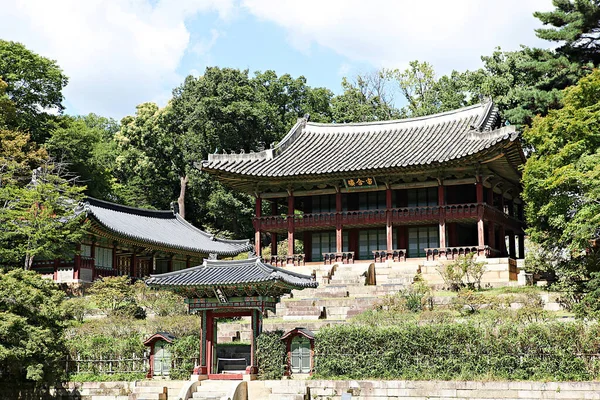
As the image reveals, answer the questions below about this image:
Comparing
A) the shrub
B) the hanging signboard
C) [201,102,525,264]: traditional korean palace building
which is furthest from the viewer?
the hanging signboard

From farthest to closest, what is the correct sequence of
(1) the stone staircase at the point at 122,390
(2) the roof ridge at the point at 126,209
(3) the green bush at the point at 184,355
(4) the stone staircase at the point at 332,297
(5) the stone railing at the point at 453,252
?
(2) the roof ridge at the point at 126,209 → (5) the stone railing at the point at 453,252 → (4) the stone staircase at the point at 332,297 → (3) the green bush at the point at 184,355 → (1) the stone staircase at the point at 122,390

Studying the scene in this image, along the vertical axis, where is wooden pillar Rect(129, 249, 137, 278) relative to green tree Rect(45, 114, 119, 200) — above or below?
below

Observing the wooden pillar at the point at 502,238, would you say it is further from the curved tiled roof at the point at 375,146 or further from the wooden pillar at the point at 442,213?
the curved tiled roof at the point at 375,146

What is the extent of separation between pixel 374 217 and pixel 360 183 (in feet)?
6.20

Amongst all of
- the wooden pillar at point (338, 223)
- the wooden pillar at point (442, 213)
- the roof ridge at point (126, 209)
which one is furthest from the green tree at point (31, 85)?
the wooden pillar at point (442, 213)

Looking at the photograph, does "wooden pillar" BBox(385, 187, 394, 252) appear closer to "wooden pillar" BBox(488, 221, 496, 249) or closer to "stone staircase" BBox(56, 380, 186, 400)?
"wooden pillar" BBox(488, 221, 496, 249)

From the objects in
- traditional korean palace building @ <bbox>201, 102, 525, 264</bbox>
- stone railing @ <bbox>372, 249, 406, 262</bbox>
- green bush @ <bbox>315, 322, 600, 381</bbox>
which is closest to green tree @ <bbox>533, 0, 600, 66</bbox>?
traditional korean palace building @ <bbox>201, 102, 525, 264</bbox>

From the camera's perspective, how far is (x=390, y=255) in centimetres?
3956

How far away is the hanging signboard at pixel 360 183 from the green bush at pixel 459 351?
16.9 m

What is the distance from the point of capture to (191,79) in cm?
6228

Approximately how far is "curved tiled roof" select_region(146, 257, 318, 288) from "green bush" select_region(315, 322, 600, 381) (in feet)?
7.16

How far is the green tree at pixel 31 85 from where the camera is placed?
54219mm

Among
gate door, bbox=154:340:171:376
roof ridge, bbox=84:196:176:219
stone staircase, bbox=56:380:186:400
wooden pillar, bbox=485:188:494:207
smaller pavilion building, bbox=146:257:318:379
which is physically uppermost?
roof ridge, bbox=84:196:176:219

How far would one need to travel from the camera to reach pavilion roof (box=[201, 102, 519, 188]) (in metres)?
39.0
